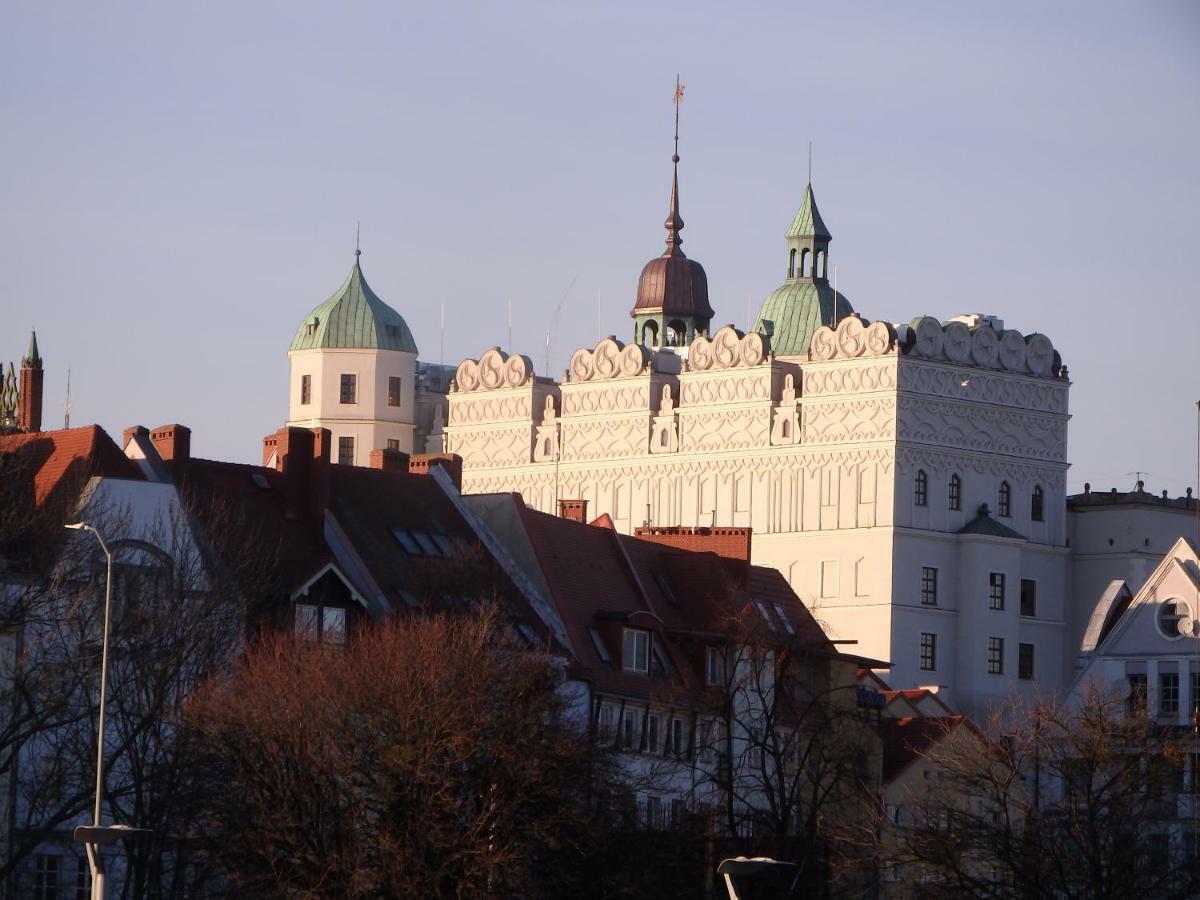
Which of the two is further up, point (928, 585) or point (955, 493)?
point (955, 493)

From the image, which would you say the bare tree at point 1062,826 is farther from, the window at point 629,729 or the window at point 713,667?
the window at point 713,667

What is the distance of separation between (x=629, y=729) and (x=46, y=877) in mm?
17561

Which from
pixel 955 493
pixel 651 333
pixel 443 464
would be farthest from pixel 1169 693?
pixel 651 333

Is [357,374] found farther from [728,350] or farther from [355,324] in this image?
[728,350]

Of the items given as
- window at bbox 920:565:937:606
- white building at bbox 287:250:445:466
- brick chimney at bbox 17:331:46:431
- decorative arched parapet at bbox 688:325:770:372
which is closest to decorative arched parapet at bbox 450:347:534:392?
white building at bbox 287:250:445:466

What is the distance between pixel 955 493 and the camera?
152 m

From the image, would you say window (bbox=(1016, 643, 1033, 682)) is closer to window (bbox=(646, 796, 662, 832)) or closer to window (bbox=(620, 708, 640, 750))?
window (bbox=(620, 708, 640, 750))

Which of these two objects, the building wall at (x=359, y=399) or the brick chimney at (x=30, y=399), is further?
the building wall at (x=359, y=399)

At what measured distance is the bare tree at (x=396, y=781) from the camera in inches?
2427

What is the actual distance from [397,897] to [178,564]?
12.0 metres

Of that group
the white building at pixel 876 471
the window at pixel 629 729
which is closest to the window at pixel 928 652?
the white building at pixel 876 471

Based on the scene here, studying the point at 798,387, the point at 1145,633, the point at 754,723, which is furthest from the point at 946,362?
the point at 754,723

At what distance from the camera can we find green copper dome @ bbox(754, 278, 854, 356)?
174875 mm

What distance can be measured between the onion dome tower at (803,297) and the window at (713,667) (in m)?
85.2
